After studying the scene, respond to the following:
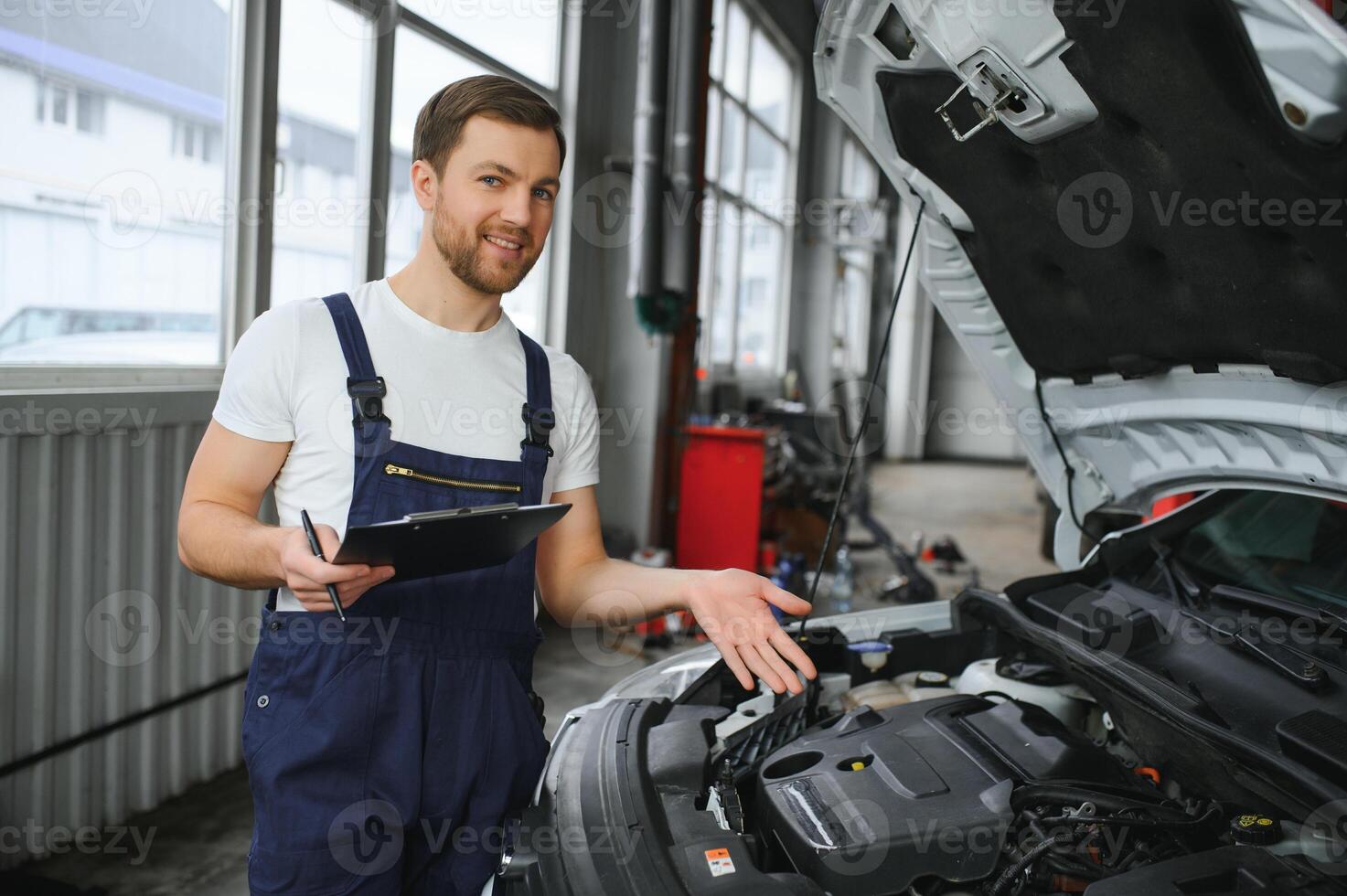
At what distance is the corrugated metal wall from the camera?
6.86 ft

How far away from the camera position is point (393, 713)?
1.14 metres

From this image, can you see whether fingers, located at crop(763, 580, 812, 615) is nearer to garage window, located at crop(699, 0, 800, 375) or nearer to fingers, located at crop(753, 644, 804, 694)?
fingers, located at crop(753, 644, 804, 694)

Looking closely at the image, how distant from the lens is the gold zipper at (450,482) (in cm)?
118

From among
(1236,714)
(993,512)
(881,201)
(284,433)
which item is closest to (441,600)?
(284,433)

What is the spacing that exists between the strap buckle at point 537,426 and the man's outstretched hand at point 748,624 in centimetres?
Result: 31

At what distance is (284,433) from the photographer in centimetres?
118

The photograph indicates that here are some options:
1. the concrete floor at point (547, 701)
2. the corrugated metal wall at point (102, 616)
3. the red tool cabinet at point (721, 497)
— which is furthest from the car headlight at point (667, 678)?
the red tool cabinet at point (721, 497)

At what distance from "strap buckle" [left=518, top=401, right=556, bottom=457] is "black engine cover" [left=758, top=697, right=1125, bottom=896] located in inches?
22.9

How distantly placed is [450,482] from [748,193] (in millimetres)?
6978

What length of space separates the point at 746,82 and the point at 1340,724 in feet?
23.1

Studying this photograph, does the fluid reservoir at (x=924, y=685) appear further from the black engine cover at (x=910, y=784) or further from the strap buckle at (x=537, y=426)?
the strap buckle at (x=537, y=426)

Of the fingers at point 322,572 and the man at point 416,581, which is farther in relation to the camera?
the man at point 416,581

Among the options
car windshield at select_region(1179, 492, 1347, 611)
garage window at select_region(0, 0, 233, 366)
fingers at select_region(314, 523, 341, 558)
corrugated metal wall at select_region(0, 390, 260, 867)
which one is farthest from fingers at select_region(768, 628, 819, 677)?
garage window at select_region(0, 0, 233, 366)

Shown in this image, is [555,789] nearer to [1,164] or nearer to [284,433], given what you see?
[284,433]
